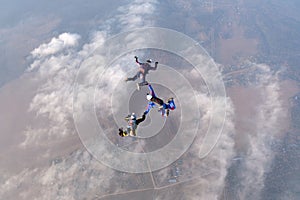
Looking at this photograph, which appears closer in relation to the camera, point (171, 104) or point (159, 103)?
point (159, 103)

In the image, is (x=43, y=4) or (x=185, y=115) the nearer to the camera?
(x=185, y=115)

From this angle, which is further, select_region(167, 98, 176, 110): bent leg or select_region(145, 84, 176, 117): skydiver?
select_region(167, 98, 176, 110): bent leg

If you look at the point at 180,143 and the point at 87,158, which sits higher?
the point at 180,143

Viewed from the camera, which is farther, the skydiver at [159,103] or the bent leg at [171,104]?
the bent leg at [171,104]

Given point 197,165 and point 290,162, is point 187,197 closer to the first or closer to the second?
point 197,165

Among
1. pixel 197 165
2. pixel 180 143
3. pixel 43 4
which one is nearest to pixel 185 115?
pixel 180 143

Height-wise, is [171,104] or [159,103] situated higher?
[171,104]

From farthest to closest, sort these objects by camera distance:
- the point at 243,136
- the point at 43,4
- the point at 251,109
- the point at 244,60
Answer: the point at 43,4, the point at 244,60, the point at 251,109, the point at 243,136

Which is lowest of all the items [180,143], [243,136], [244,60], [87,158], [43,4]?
[87,158]

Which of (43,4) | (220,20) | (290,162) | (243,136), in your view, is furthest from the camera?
(43,4)
